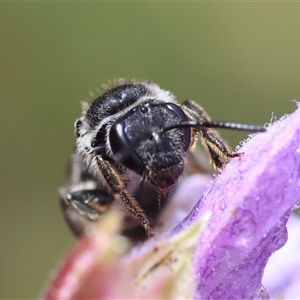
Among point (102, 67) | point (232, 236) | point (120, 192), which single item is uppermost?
point (102, 67)

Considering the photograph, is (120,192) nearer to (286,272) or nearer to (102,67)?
(286,272)

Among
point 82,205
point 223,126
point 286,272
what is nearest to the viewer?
point 223,126

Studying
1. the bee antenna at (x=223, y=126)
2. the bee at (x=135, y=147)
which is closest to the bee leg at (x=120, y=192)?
the bee at (x=135, y=147)

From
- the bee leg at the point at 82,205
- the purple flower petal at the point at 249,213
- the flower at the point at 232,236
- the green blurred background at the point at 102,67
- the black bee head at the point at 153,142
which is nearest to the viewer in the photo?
the flower at the point at 232,236

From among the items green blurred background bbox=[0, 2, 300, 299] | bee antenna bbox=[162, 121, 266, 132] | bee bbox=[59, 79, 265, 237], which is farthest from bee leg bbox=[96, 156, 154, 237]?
green blurred background bbox=[0, 2, 300, 299]

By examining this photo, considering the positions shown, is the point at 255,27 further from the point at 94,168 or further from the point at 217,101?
the point at 94,168

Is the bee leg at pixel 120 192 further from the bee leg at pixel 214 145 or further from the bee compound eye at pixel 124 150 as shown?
the bee leg at pixel 214 145

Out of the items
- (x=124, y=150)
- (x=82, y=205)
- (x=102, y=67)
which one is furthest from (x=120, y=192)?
(x=102, y=67)

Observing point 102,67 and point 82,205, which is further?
point 102,67
